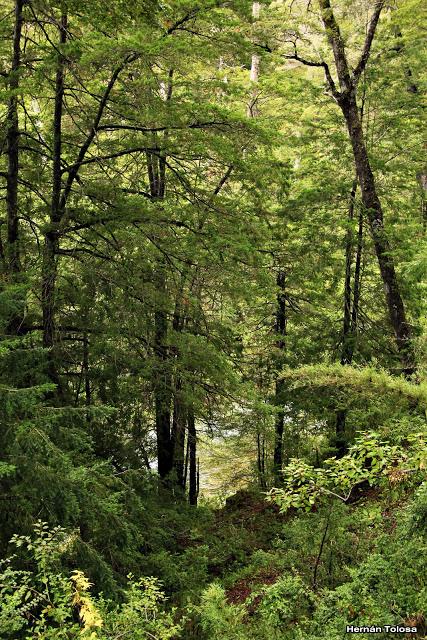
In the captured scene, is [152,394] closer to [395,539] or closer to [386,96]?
[395,539]

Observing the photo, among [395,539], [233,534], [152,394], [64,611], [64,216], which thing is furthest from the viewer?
[233,534]

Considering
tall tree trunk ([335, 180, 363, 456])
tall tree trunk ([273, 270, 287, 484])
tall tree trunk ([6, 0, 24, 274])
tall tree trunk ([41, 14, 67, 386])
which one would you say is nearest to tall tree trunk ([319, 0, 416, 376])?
tall tree trunk ([335, 180, 363, 456])

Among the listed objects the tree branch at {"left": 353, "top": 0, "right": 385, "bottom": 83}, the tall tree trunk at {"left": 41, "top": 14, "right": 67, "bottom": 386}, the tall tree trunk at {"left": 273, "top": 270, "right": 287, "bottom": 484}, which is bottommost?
the tall tree trunk at {"left": 273, "top": 270, "right": 287, "bottom": 484}

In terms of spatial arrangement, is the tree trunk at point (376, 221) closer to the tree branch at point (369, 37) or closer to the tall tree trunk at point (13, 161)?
the tree branch at point (369, 37)

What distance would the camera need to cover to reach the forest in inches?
173

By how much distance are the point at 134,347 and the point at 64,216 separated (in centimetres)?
230

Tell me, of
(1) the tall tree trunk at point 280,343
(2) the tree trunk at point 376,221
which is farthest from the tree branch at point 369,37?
(1) the tall tree trunk at point 280,343

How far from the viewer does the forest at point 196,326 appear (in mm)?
4395

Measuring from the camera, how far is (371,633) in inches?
145

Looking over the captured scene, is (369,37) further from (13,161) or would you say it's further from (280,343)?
(280,343)

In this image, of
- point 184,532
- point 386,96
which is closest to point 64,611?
point 184,532

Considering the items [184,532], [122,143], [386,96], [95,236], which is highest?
[386,96]

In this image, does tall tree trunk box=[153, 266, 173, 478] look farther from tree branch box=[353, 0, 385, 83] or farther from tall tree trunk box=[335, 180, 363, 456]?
tree branch box=[353, 0, 385, 83]

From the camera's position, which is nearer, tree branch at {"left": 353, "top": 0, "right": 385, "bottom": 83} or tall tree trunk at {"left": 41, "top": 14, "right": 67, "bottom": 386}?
tall tree trunk at {"left": 41, "top": 14, "right": 67, "bottom": 386}
